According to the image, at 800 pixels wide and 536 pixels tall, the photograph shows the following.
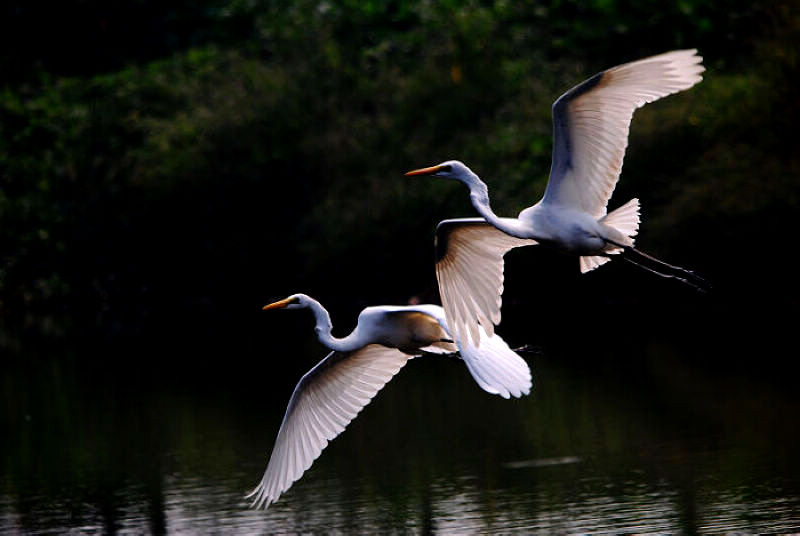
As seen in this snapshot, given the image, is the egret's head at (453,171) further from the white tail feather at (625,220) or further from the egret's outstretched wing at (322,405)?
the egret's outstretched wing at (322,405)

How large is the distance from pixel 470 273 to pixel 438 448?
5.57m

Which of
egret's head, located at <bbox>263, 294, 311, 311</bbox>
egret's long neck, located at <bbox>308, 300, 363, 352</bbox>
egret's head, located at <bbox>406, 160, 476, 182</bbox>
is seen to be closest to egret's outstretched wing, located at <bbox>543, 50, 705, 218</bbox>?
egret's head, located at <bbox>406, 160, 476, 182</bbox>

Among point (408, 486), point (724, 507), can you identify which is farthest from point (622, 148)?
point (408, 486)

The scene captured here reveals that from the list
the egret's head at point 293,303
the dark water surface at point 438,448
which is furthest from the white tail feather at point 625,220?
the egret's head at point 293,303

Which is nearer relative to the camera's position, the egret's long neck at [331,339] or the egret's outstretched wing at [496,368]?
the egret's outstretched wing at [496,368]

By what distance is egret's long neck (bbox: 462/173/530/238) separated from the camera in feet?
36.4

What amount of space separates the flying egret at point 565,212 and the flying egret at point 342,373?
29 cm

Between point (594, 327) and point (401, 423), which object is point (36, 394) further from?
point (594, 327)

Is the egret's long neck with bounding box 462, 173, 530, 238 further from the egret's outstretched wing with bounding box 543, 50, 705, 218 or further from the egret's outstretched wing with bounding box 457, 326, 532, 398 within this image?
the egret's outstretched wing with bounding box 457, 326, 532, 398

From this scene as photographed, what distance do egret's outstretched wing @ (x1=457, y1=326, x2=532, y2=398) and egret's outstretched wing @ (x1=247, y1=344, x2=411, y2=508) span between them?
126 cm

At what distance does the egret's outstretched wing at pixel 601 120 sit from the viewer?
1066cm

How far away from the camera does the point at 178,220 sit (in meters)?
30.0

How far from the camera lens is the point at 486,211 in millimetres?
11094

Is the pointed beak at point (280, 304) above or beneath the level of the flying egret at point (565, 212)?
beneath
